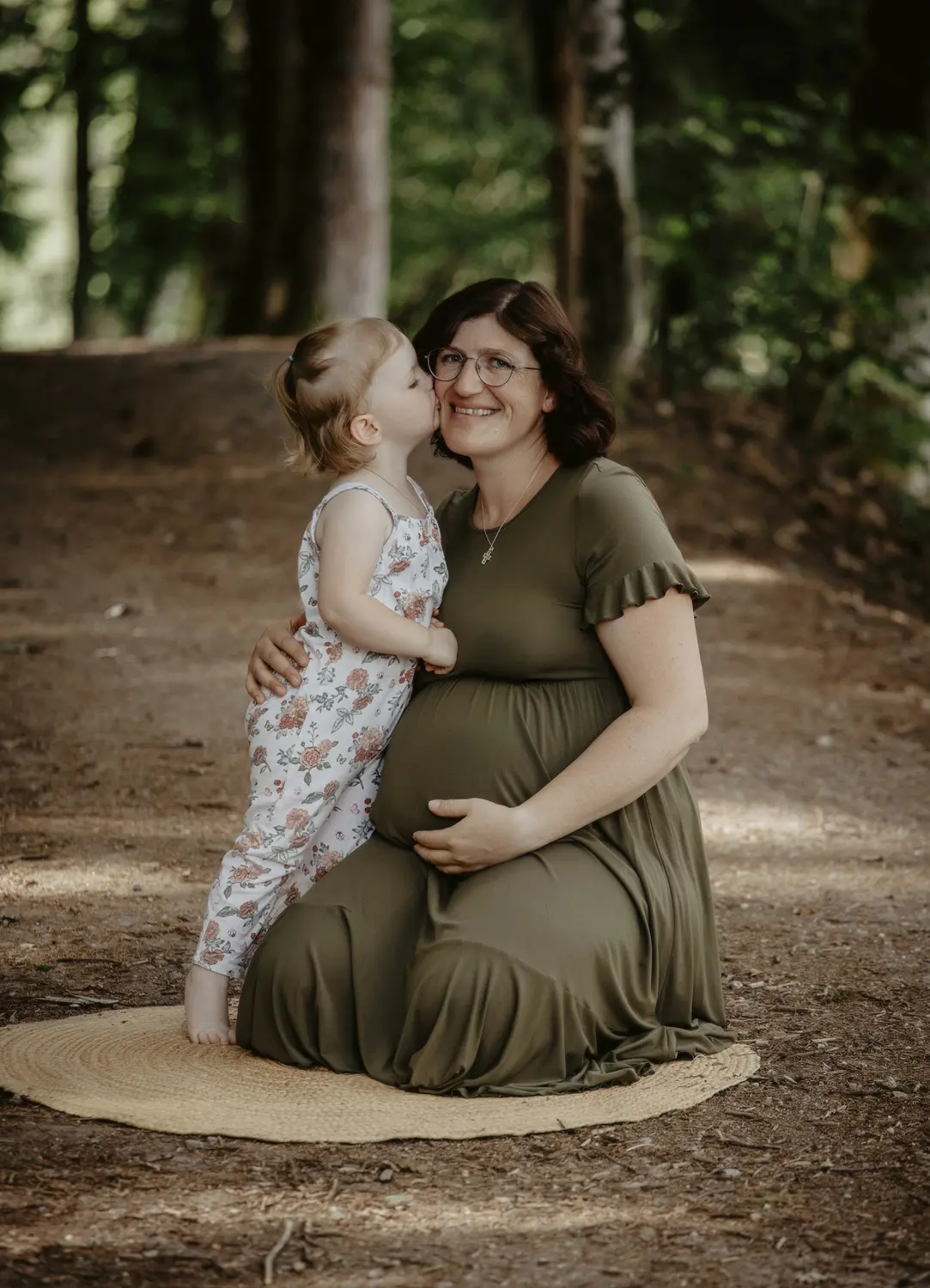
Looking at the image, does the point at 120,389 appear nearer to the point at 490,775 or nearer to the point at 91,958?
the point at 91,958

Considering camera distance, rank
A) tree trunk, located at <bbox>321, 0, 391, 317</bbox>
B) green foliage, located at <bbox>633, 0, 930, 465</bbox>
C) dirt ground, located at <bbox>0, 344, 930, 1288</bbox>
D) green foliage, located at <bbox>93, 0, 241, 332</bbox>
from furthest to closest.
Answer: green foliage, located at <bbox>93, 0, 241, 332</bbox> < tree trunk, located at <bbox>321, 0, 391, 317</bbox> < green foliage, located at <bbox>633, 0, 930, 465</bbox> < dirt ground, located at <bbox>0, 344, 930, 1288</bbox>

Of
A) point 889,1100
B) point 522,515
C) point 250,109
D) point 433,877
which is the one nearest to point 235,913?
point 433,877

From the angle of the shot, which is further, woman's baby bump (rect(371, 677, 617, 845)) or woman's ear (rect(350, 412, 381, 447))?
woman's ear (rect(350, 412, 381, 447))

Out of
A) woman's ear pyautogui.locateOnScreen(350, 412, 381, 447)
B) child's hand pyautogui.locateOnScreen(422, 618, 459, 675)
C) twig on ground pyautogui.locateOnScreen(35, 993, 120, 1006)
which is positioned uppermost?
woman's ear pyautogui.locateOnScreen(350, 412, 381, 447)

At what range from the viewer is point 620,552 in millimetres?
3361

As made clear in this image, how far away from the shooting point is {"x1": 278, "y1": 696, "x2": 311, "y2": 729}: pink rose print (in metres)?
3.51

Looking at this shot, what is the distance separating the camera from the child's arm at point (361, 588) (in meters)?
3.41

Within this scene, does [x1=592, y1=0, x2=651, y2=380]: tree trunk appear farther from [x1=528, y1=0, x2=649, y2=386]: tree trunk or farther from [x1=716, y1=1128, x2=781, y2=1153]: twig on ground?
[x1=716, y1=1128, x2=781, y2=1153]: twig on ground

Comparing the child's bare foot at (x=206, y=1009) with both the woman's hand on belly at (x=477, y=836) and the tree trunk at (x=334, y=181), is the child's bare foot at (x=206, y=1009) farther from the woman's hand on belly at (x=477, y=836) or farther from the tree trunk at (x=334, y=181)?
the tree trunk at (x=334, y=181)

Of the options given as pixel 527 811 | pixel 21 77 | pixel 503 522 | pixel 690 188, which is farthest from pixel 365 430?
pixel 21 77

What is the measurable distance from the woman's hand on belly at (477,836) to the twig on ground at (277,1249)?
34.2 inches

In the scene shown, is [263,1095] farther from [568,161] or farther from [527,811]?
[568,161]

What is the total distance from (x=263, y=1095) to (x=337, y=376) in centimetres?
154

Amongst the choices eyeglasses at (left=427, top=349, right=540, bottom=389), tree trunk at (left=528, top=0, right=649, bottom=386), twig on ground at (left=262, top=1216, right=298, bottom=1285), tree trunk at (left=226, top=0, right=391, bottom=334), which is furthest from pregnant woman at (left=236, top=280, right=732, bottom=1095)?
tree trunk at (left=226, top=0, right=391, bottom=334)
